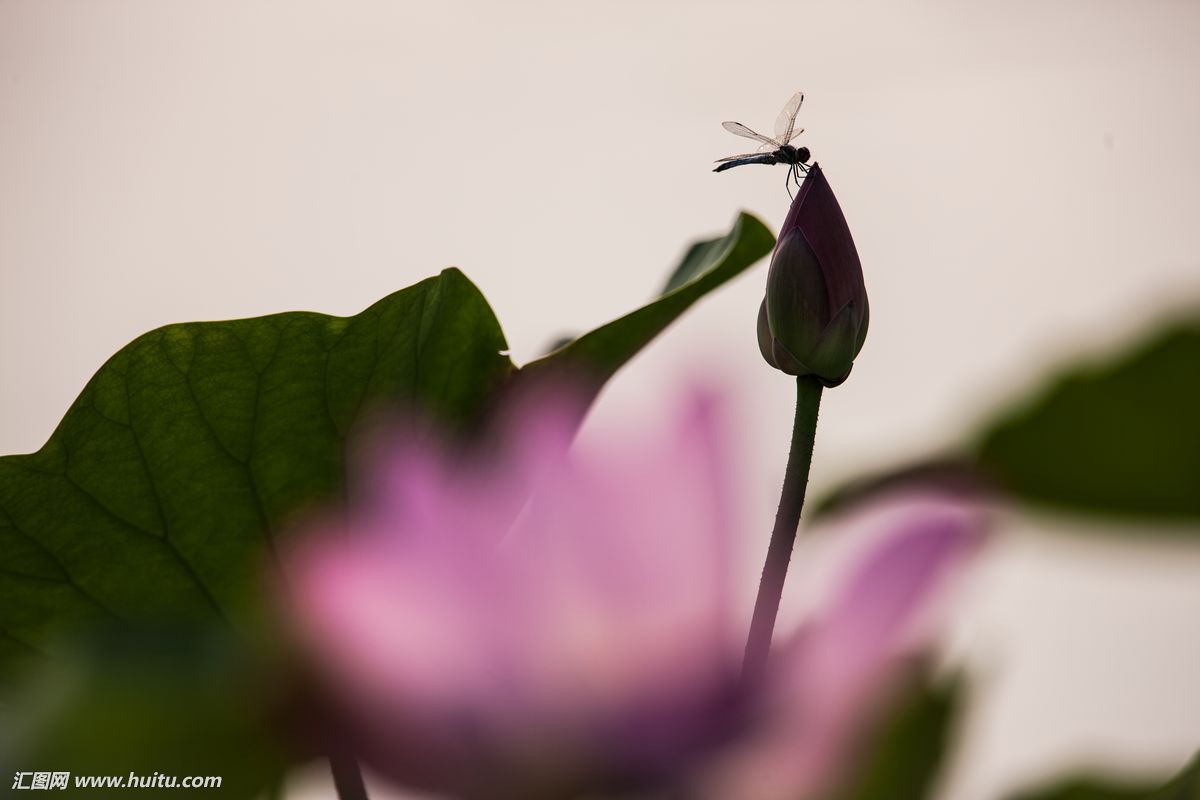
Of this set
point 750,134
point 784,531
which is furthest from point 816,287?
point 750,134

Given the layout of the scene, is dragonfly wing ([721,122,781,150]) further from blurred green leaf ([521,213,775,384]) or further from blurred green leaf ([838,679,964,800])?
blurred green leaf ([838,679,964,800])

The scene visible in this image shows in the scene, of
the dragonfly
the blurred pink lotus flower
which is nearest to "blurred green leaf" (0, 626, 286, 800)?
the blurred pink lotus flower

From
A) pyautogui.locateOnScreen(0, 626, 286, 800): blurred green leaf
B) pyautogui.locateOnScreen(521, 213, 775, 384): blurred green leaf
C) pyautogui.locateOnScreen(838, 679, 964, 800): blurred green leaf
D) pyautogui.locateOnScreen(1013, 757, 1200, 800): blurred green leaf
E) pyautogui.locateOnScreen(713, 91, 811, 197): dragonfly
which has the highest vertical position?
pyautogui.locateOnScreen(713, 91, 811, 197): dragonfly

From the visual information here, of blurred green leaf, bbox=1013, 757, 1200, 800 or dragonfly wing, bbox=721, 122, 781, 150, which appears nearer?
blurred green leaf, bbox=1013, 757, 1200, 800

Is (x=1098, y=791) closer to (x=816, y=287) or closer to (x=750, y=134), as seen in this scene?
(x=816, y=287)
